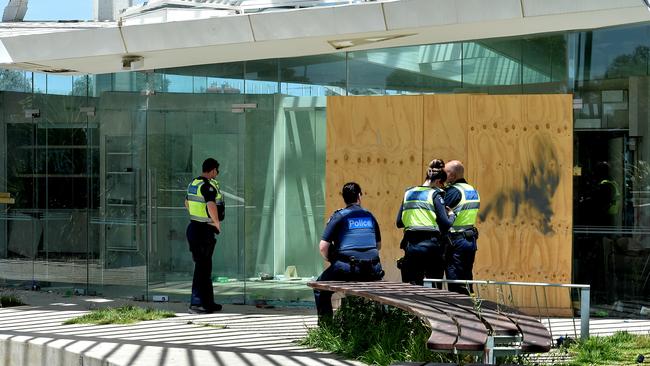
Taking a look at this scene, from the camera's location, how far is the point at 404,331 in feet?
27.0

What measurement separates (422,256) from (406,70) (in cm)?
320

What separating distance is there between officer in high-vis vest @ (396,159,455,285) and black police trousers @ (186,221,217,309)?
2.65 metres

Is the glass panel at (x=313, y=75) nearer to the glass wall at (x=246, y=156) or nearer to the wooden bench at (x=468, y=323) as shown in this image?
the glass wall at (x=246, y=156)

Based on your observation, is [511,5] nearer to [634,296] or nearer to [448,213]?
[448,213]

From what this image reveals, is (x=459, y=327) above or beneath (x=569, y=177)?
beneath

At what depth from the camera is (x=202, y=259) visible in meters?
11.7

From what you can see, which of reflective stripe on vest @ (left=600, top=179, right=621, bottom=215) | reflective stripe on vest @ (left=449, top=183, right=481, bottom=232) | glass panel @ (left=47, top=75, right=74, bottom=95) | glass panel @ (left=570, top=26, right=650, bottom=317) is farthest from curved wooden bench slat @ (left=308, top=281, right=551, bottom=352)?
glass panel @ (left=47, top=75, right=74, bottom=95)

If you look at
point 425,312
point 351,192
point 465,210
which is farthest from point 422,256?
point 425,312

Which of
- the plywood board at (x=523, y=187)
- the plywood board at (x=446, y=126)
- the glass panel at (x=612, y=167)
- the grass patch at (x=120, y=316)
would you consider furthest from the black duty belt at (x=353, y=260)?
the glass panel at (x=612, y=167)

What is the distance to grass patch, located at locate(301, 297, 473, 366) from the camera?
24.9 ft

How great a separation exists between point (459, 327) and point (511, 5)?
4448 millimetres

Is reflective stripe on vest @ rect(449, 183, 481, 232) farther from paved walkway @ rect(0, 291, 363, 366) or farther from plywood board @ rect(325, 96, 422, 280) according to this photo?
paved walkway @ rect(0, 291, 363, 366)

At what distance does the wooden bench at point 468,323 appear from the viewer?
5867 millimetres

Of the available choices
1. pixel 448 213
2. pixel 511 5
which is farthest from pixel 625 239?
pixel 511 5
